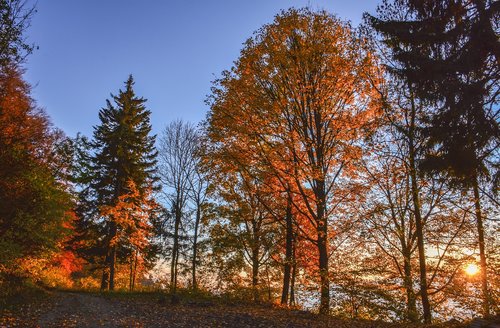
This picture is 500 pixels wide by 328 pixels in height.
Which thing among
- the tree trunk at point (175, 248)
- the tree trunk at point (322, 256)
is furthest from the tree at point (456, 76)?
the tree trunk at point (175, 248)

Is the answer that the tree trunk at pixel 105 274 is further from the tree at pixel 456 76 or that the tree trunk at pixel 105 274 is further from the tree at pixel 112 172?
the tree at pixel 456 76

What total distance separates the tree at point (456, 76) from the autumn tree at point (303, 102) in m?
2.18

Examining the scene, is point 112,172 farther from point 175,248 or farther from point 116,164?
point 175,248

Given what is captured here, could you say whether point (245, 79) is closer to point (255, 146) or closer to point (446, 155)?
point (255, 146)

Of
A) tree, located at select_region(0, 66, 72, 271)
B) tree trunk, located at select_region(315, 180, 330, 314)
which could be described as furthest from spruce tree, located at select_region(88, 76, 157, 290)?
tree trunk, located at select_region(315, 180, 330, 314)

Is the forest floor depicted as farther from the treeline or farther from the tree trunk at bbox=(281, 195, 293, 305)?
the tree trunk at bbox=(281, 195, 293, 305)

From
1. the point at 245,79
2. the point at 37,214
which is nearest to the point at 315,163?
the point at 245,79

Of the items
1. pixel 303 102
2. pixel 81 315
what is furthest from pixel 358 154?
pixel 81 315

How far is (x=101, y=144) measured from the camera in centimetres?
2675

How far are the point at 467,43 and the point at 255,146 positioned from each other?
7.68 m

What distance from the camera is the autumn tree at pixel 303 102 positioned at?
11930mm

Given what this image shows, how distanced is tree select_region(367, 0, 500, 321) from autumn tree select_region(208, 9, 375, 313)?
2177 millimetres

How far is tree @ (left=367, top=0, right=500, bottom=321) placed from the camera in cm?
841

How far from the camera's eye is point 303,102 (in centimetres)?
1241
